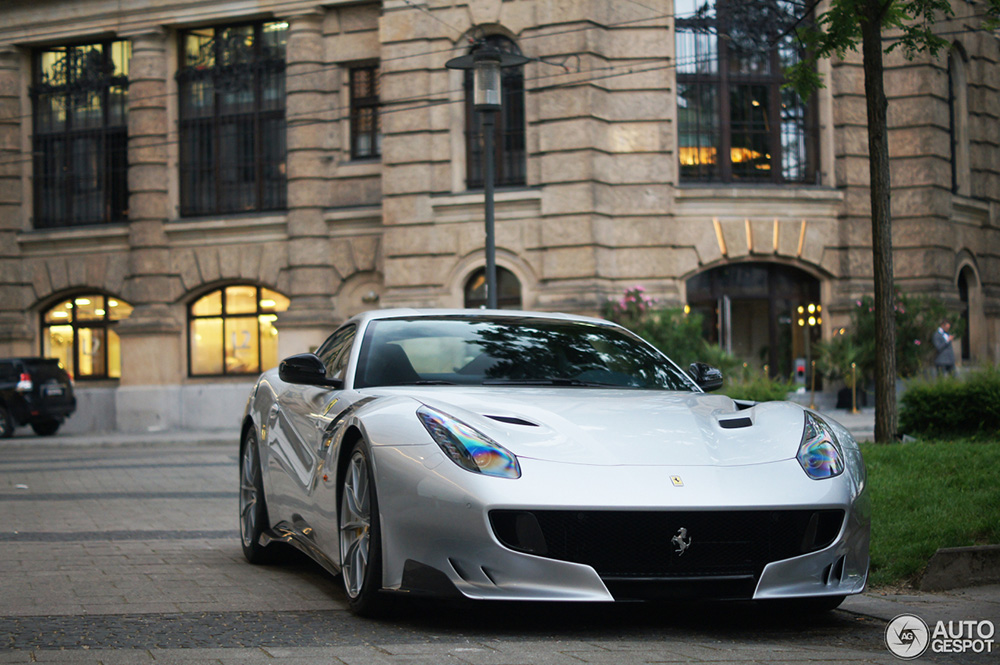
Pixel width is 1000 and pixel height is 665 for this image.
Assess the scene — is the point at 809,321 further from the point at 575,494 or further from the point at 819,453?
the point at 575,494

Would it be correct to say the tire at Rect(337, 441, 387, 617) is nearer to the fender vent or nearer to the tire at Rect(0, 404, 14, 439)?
the fender vent

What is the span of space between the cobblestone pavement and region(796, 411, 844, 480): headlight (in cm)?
64

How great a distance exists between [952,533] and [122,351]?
23.3 meters

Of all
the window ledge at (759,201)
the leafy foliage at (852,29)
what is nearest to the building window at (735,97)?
the window ledge at (759,201)

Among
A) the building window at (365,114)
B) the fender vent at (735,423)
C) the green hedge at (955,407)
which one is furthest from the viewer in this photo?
the building window at (365,114)

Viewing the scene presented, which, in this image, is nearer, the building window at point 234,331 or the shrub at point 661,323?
the shrub at point 661,323

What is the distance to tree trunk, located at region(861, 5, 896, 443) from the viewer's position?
31.4 ft

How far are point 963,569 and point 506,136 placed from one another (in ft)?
60.5

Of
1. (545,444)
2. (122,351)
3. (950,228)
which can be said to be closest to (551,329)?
(545,444)

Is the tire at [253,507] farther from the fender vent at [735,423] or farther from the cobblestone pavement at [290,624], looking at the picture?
the fender vent at [735,423]

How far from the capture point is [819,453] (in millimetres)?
4992

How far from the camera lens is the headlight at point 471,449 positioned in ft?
15.1

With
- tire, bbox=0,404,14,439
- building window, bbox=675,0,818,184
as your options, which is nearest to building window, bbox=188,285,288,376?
tire, bbox=0,404,14,439

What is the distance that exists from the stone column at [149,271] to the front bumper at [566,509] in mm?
22898
